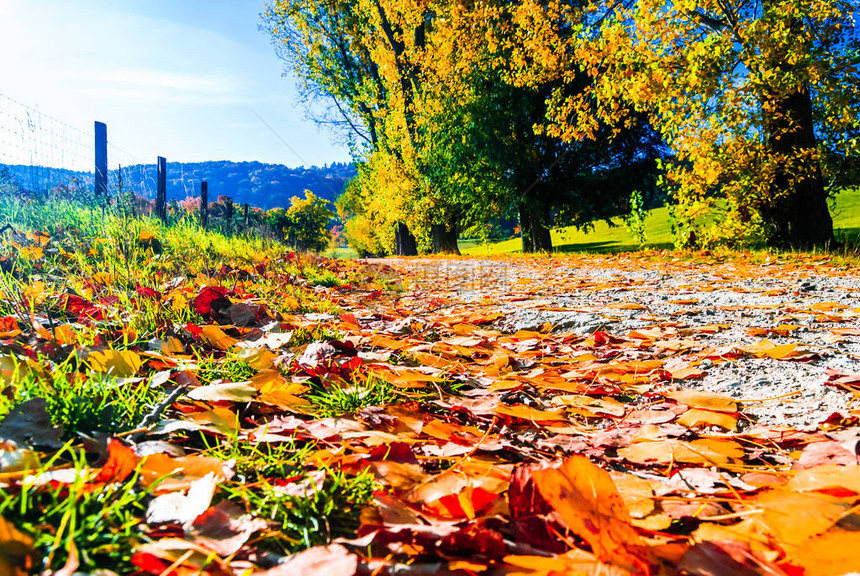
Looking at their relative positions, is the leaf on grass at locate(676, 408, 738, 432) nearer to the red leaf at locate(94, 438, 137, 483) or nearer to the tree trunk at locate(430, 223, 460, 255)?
the red leaf at locate(94, 438, 137, 483)

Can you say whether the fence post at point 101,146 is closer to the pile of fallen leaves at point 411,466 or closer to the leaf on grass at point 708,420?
the pile of fallen leaves at point 411,466

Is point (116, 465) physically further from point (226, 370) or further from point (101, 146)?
point (101, 146)

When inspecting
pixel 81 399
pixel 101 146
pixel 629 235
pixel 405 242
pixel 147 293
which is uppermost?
pixel 101 146

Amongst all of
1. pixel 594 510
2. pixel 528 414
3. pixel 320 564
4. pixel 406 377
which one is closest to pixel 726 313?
pixel 528 414

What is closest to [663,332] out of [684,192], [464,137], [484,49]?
[684,192]

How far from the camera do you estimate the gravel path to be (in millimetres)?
1284

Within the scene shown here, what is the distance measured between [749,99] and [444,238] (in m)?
9.85

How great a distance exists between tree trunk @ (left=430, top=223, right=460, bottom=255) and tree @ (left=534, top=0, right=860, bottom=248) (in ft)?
26.1

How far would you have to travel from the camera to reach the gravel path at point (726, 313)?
1.28 meters

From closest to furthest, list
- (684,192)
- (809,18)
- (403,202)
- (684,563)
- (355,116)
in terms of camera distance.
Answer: (684,563) < (809,18) < (684,192) < (403,202) < (355,116)

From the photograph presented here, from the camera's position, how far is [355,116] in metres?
17.1

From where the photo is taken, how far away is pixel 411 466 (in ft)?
2.60

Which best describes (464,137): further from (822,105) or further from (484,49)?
(822,105)

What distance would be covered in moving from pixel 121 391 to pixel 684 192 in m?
7.58
